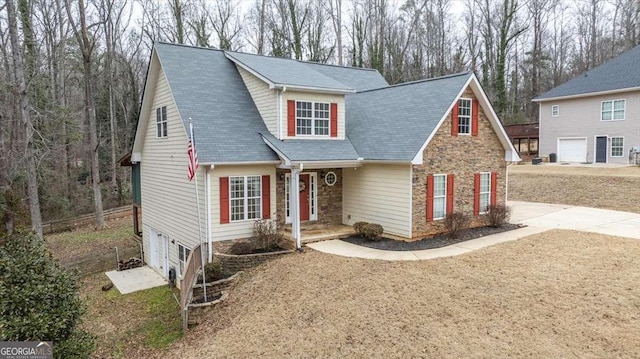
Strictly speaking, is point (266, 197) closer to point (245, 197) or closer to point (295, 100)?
point (245, 197)

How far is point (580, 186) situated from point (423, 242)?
13.7 meters

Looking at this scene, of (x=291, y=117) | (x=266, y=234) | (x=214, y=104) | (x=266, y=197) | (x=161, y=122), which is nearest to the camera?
(x=266, y=234)

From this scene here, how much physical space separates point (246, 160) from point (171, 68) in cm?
505

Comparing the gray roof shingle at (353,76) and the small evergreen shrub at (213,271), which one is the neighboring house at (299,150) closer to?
the small evergreen shrub at (213,271)

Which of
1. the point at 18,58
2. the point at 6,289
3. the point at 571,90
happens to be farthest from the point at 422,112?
the point at 571,90

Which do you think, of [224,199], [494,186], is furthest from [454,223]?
[224,199]

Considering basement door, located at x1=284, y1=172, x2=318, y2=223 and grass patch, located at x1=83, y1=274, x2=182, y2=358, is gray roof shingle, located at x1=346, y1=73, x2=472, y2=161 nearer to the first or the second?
basement door, located at x1=284, y1=172, x2=318, y2=223

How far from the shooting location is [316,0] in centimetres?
3988

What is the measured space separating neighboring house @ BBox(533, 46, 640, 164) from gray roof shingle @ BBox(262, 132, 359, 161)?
21.6 meters

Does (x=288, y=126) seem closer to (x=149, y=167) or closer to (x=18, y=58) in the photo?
(x=149, y=167)

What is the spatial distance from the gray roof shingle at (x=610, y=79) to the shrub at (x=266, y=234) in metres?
25.2

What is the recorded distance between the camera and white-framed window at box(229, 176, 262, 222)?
13.1m

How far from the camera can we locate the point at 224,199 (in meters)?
12.9

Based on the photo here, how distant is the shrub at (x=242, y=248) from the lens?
12.7 m
